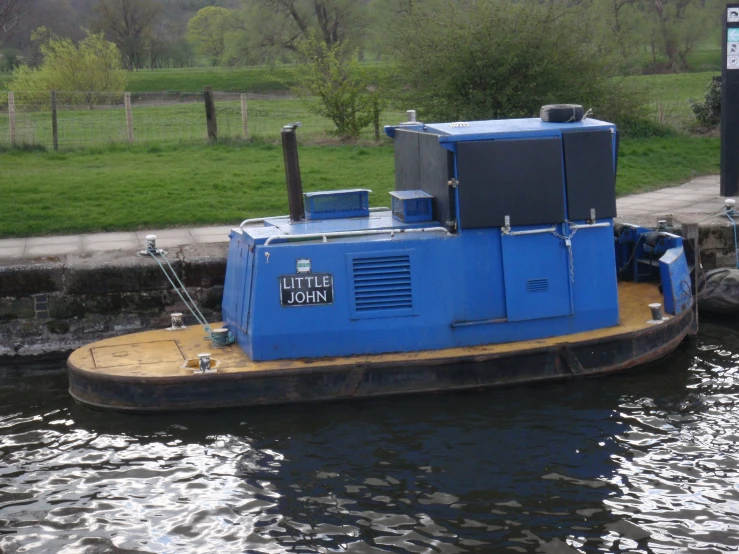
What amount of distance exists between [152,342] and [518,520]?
4.40 metres

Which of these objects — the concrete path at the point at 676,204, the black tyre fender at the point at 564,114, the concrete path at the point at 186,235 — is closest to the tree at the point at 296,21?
the concrete path at the point at 676,204

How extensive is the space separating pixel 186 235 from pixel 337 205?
3372mm

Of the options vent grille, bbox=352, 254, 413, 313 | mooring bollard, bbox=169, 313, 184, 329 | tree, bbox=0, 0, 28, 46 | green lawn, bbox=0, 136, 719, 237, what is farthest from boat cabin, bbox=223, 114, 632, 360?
tree, bbox=0, 0, 28, 46

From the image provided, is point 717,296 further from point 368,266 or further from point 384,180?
point 384,180

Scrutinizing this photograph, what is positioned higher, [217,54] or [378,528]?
[217,54]

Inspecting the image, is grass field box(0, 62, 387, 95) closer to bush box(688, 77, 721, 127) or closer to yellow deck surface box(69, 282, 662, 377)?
bush box(688, 77, 721, 127)

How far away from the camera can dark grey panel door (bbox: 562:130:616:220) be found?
341 inches

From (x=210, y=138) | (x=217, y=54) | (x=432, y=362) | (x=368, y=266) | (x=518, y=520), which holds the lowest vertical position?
(x=518, y=520)

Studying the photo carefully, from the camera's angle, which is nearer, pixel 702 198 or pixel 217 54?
pixel 702 198

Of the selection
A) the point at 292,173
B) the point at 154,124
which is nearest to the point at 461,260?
the point at 292,173

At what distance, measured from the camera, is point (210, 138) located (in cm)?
2009

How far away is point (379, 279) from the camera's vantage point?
8.47m

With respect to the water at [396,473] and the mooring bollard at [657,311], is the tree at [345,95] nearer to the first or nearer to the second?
the mooring bollard at [657,311]

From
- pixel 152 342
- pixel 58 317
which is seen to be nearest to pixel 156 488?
pixel 152 342
